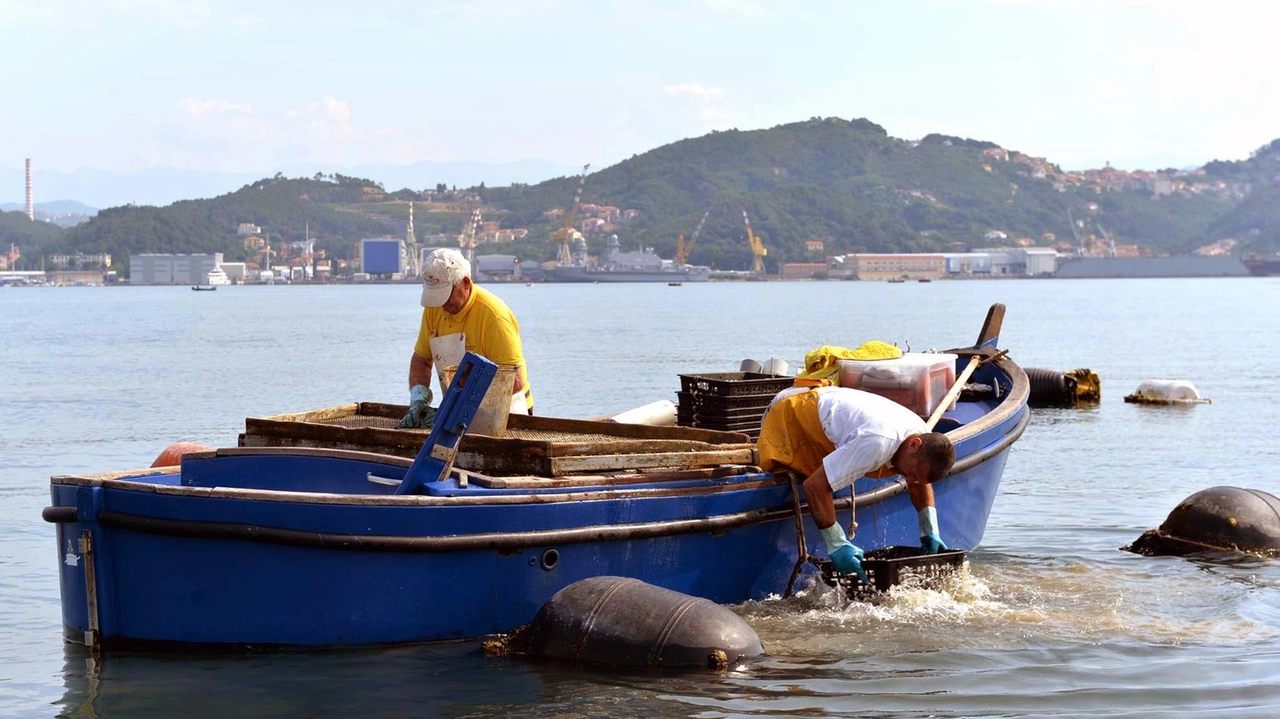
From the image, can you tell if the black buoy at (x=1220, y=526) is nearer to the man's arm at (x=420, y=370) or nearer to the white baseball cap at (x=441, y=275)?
the man's arm at (x=420, y=370)

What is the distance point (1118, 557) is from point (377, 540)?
283 inches

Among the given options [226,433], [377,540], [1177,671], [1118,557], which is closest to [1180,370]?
[226,433]

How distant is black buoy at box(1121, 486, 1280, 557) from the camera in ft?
40.6

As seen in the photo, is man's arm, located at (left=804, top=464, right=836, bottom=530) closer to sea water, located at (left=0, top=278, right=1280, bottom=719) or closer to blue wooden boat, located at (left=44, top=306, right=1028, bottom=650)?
blue wooden boat, located at (left=44, top=306, right=1028, bottom=650)

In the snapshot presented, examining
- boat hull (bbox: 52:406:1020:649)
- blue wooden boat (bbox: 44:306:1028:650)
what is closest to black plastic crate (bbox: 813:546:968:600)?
blue wooden boat (bbox: 44:306:1028:650)

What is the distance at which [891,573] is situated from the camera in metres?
9.61

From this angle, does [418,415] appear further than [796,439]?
Yes

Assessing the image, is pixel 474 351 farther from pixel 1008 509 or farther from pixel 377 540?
pixel 1008 509

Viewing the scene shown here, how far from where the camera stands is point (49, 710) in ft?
28.0

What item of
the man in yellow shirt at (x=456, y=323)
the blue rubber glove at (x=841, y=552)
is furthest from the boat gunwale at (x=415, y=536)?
the man in yellow shirt at (x=456, y=323)

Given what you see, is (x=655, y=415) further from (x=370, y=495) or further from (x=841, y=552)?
(x=370, y=495)

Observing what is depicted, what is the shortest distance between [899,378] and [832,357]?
609mm

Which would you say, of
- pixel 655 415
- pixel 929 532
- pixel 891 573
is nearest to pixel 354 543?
pixel 891 573

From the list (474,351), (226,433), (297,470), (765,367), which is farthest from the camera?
(226,433)
